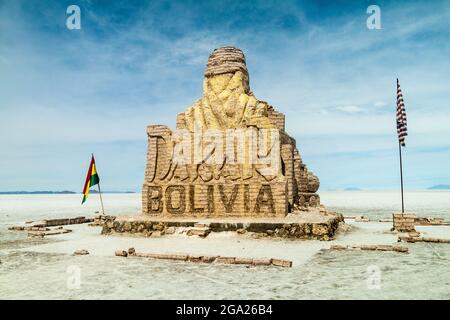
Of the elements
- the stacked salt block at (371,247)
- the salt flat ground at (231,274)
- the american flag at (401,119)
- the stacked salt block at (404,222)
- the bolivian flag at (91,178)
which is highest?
the american flag at (401,119)

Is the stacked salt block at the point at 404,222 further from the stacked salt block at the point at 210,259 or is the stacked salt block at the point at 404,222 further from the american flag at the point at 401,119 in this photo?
the stacked salt block at the point at 210,259

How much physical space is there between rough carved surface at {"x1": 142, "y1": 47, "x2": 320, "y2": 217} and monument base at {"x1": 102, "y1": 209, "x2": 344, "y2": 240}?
2.17 feet

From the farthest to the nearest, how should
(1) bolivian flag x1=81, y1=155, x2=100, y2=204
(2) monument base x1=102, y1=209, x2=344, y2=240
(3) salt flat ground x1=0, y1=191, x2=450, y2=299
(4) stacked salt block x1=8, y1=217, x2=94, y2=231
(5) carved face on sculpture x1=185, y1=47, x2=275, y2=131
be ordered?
(1) bolivian flag x1=81, y1=155, x2=100, y2=204, (4) stacked salt block x1=8, y1=217, x2=94, y2=231, (5) carved face on sculpture x1=185, y1=47, x2=275, y2=131, (2) monument base x1=102, y1=209, x2=344, y2=240, (3) salt flat ground x1=0, y1=191, x2=450, y2=299

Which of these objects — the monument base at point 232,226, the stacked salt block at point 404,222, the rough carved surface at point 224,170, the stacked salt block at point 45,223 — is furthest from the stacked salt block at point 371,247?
the stacked salt block at point 45,223

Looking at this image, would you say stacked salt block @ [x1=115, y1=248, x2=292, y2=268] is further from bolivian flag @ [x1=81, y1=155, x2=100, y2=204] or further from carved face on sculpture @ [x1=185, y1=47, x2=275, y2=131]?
bolivian flag @ [x1=81, y1=155, x2=100, y2=204]

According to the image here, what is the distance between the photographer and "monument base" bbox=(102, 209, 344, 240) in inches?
548

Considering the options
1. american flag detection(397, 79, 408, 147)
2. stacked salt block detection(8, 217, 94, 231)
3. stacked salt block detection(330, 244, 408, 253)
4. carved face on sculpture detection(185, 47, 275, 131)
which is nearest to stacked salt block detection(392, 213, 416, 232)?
american flag detection(397, 79, 408, 147)

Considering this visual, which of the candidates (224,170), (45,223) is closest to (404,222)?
(224,170)

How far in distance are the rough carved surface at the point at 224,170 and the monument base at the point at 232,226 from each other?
2.17ft

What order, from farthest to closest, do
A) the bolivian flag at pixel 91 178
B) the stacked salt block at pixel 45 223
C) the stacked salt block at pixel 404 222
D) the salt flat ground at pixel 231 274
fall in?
the bolivian flag at pixel 91 178 → the stacked salt block at pixel 45 223 → the stacked salt block at pixel 404 222 → the salt flat ground at pixel 231 274

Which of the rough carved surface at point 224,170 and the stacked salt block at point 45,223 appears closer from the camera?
the rough carved surface at point 224,170

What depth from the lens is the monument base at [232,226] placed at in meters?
13.9

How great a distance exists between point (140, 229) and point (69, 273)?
6.96 meters

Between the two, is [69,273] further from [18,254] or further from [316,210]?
[316,210]
